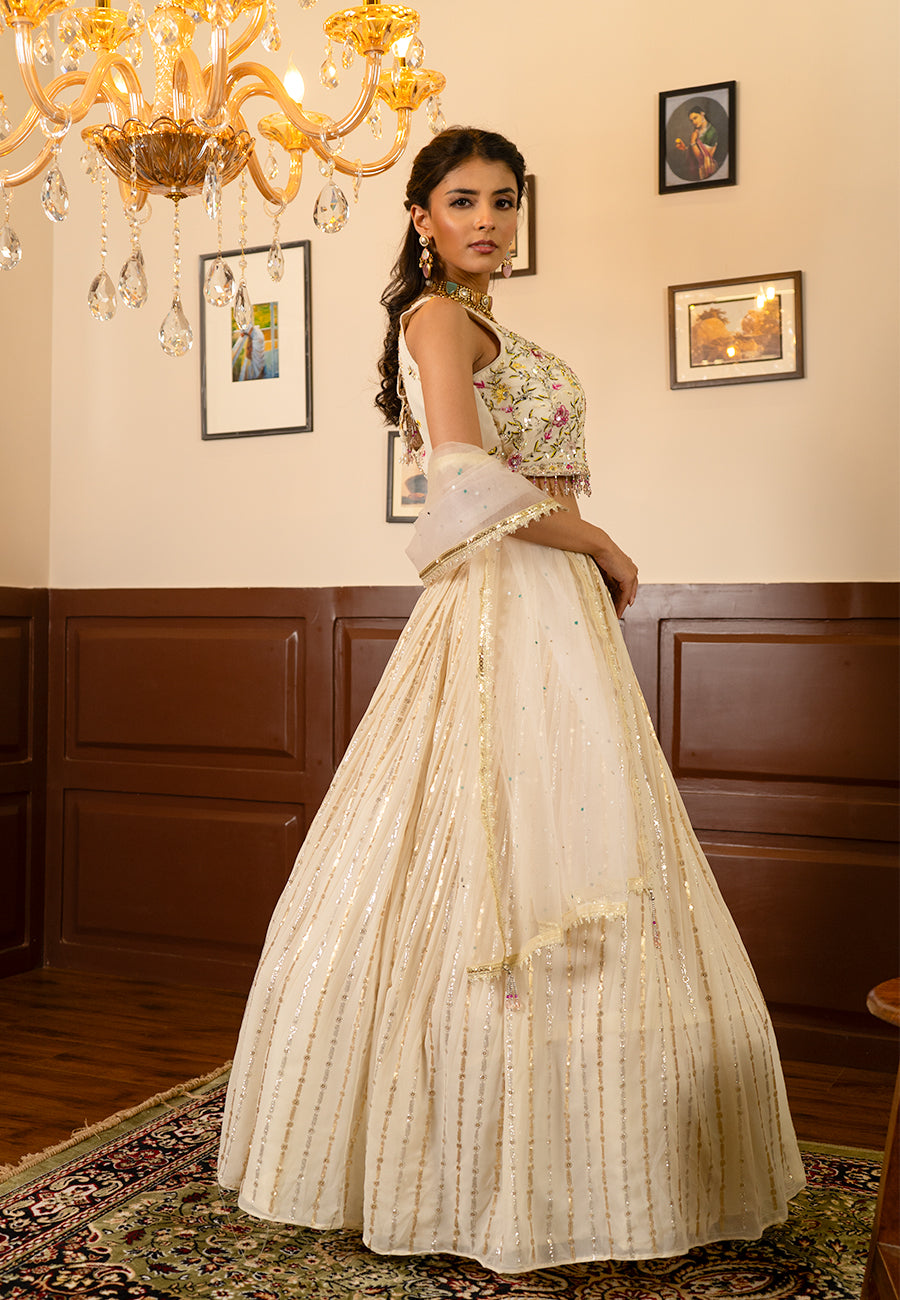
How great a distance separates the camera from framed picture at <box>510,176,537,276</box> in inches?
123

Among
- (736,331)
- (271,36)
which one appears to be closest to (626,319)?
(736,331)

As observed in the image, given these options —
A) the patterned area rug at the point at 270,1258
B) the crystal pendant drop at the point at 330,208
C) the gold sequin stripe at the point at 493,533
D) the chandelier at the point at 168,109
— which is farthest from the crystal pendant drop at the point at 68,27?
the patterned area rug at the point at 270,1258

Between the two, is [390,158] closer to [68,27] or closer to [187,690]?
[68,27]

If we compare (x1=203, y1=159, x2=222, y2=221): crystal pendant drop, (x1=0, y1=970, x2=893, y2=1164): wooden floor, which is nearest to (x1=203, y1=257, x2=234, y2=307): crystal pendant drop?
(x1=203, y1=159, x2=222, y2=221): crystal pendant drop

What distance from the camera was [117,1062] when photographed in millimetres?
2830

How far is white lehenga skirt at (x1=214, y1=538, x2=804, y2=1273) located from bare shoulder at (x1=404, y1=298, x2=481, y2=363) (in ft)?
0.98

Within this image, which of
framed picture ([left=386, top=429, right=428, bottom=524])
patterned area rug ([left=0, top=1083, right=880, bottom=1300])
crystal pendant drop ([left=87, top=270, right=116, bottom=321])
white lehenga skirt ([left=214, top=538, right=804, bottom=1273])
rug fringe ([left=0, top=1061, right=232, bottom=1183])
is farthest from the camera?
framed picture ([left=386, top=429, right=428, bottom=524])

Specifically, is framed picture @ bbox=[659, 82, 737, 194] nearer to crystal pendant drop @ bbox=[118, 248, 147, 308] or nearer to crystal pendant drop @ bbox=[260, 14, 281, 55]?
crystal pendant drop @ bbox=[260, 14, 281, 55]

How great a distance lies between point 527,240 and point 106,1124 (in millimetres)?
2242

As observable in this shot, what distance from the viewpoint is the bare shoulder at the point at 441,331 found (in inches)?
72.2

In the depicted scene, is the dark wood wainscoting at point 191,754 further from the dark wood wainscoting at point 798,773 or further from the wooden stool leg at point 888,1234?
the wooden stool leg at point 888,1234

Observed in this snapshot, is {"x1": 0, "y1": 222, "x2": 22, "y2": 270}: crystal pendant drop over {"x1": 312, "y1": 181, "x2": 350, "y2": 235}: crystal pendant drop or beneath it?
beneath

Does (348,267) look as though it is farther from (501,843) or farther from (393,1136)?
(393,1136)

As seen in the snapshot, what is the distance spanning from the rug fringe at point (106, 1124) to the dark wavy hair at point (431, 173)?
153cm
